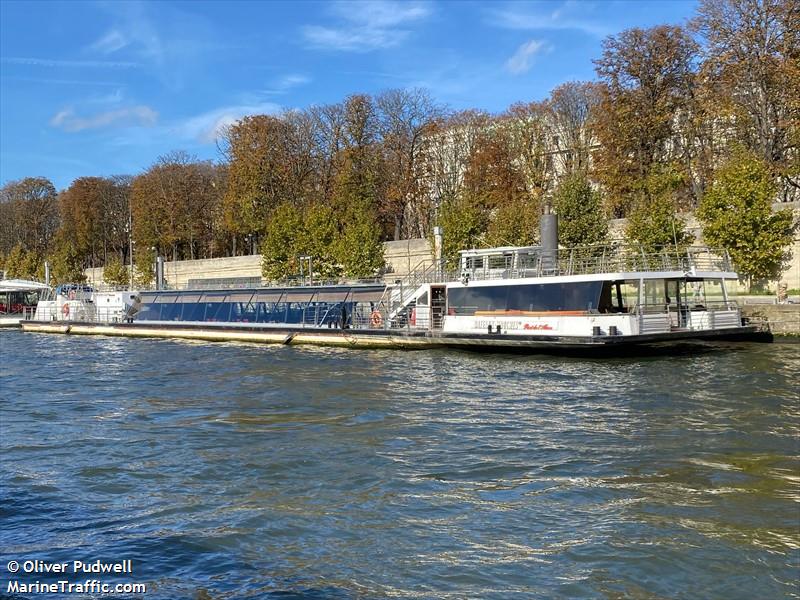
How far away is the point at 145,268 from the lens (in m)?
70.2

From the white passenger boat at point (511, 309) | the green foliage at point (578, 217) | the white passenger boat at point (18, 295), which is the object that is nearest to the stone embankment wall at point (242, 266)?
the green foliage at point (578, 217)

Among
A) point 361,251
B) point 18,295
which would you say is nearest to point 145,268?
point 18,295

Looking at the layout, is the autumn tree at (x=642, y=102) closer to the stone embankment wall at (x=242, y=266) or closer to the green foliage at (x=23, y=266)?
the stone embankment wall at (x=242, y=266)

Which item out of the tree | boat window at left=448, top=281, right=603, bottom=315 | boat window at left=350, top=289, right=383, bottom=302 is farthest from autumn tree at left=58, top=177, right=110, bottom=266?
boat window at left=448, top=281, right=603, bottom=315

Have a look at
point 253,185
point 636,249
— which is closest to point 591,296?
point 636,249

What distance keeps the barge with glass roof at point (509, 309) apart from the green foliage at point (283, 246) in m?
12.2

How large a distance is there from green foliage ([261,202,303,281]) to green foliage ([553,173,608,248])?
19.4 meters

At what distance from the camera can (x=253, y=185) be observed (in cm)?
6088

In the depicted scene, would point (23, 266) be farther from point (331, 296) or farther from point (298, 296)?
point (331, 296)

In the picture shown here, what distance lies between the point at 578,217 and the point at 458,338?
14.7 meters

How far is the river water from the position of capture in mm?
7246

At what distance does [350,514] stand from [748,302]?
26.9m

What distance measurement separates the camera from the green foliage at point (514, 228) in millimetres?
41188

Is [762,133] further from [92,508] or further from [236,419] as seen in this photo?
[92,508]
